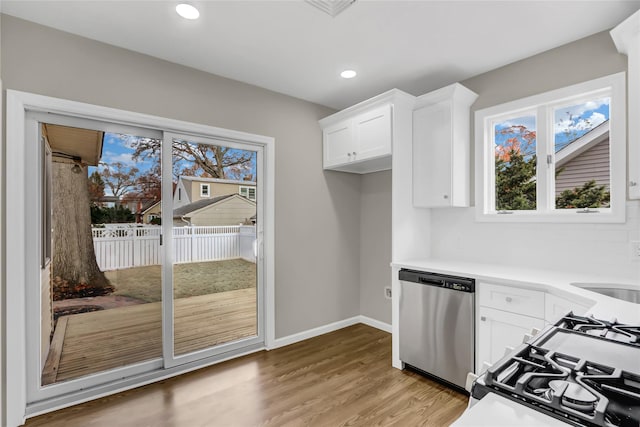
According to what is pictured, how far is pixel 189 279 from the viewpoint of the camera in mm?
2912

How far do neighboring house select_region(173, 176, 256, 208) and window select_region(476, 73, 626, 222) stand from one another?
7.20ft

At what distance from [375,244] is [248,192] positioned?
1669 mm

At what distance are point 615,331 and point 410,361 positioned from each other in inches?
74.6

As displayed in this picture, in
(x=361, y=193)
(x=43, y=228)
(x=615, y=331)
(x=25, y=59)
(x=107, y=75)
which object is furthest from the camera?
(x=361, y=193)

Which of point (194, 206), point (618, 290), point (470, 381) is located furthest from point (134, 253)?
point (618, 290)

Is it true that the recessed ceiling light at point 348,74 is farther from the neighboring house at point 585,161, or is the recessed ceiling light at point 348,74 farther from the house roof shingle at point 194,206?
the neighboring house at point 585,161

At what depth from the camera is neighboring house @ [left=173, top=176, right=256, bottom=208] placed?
9.34 ft

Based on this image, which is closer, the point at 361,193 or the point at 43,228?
the point at 43,228

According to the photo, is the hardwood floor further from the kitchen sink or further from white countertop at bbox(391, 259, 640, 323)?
the kitchen sink

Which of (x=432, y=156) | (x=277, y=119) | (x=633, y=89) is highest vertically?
(x=277, y=119)

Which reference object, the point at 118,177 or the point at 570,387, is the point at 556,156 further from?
the point at 118,177

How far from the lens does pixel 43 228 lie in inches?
89.6

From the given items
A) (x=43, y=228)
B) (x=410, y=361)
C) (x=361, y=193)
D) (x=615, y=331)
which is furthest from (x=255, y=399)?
(x=361, y=193)

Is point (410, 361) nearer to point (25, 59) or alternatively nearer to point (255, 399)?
point (255, 399)
